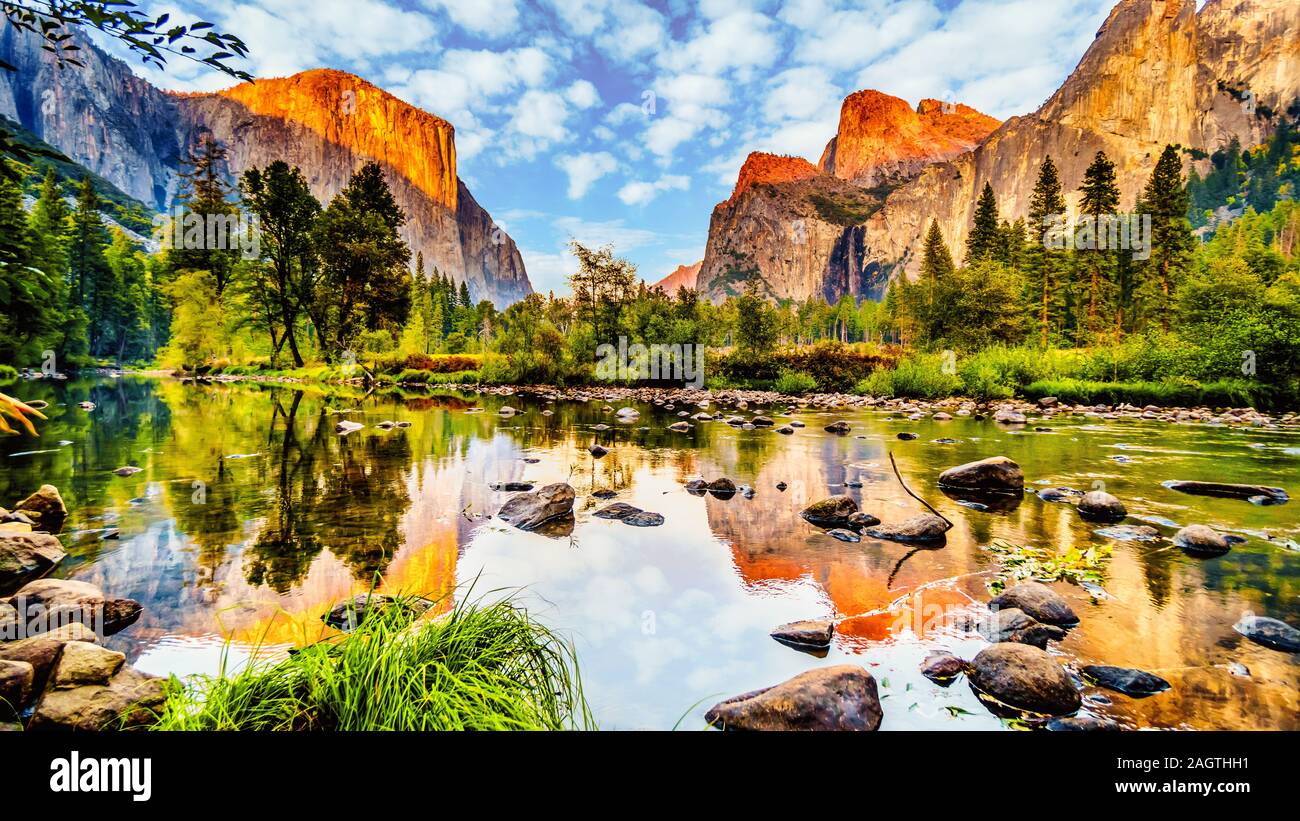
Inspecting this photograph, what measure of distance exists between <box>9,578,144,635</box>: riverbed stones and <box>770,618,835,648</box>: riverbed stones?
18.8 feet

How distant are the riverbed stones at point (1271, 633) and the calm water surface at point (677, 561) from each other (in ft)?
0.36

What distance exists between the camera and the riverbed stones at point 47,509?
714 centimetres

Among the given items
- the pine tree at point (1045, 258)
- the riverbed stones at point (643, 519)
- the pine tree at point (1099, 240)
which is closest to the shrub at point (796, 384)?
the pine tree at point (1045, 258)

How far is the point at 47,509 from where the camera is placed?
728 centimetres

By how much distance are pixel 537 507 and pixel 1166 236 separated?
6598 centimetres

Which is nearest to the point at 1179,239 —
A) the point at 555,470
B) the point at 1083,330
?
the point at 1083,330

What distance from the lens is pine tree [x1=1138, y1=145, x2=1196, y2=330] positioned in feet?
159

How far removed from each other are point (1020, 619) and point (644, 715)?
3440 mm

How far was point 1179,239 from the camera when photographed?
49.0 metres

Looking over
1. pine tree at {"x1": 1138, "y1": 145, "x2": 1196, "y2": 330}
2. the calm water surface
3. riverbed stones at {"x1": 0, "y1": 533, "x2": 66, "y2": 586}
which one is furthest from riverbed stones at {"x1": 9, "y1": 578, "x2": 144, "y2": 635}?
pine tree at {"x1": 1138, "y1": 145, "x2": 1196, "y2": 330}

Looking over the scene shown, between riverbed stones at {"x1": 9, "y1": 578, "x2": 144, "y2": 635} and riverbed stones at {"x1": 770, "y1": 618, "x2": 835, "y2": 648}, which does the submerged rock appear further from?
riverbed stones at {"x1": 9, "y1": 578, "x2": 144, "y2": 635}
